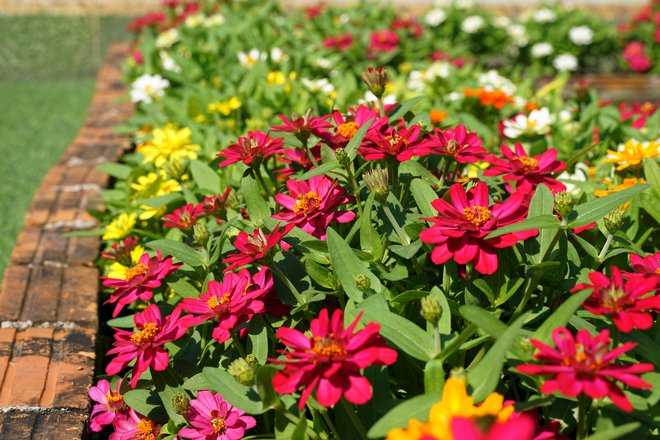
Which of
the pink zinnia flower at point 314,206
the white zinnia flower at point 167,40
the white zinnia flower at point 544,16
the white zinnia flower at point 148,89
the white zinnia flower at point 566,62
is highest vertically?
the white zinnia flower at point 544,16

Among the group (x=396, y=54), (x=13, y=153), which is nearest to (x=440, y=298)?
(x=396, y=54)

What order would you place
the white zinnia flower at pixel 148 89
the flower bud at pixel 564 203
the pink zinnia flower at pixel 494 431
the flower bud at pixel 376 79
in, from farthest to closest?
the white zinnia flower at pixel 148 89
the flower bud at pixel 376 79
the flower bud at pixel 564 203
the pink zinnia flower at pixel 494 431

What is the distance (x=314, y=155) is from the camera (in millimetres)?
1607

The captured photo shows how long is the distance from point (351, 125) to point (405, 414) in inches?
29.3

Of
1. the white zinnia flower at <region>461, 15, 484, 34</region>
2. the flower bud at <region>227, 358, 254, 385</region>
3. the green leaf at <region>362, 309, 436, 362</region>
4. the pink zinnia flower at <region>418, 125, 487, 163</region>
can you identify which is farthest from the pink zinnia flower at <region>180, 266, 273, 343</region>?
the white zinnia flower at <region>461, 15, 484, 34</region>

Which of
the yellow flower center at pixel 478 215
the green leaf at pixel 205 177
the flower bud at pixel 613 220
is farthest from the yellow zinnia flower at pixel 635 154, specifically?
the green leaf at pixel 205 177

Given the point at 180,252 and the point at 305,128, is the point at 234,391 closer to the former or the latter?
the point at 180,252

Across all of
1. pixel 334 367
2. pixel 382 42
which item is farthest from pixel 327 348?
pixel 382 42

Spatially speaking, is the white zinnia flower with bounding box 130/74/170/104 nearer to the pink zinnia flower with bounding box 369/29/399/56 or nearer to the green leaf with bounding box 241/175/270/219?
the pink zinnia flower with bounding box 369/29/399/56

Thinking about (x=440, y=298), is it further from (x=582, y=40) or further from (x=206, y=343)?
(x=582, y=40)

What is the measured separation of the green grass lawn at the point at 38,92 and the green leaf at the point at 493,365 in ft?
7.22

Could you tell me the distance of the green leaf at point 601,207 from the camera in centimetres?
120

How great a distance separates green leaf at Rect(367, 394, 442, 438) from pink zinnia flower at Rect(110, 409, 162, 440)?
0.60 meters

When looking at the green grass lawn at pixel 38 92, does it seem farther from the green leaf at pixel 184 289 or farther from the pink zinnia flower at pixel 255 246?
the pink zinnia flower at pixel 255 246
